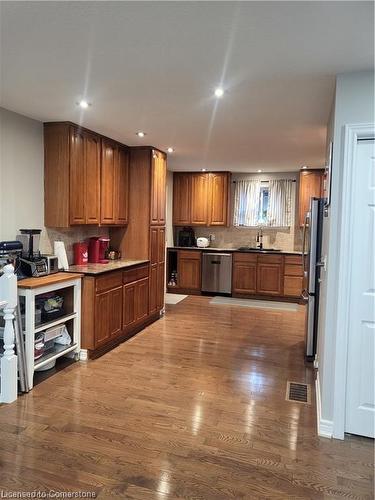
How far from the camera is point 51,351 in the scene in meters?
3.66

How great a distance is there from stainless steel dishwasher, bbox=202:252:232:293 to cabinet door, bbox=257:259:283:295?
Answer: 1.85 ft

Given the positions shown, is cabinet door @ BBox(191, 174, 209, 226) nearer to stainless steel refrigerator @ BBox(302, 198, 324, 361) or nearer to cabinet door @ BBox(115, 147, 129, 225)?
cabinet door @ BBox(115, 147, 129, 225)

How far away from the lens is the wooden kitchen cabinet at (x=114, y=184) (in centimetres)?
459

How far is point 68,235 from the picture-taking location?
177 inches

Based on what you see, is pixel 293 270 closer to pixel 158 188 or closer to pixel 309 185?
pixel 309 185

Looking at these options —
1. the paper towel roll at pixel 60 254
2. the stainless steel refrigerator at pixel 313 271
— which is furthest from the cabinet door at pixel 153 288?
the stainless steel refrigerator at pixel 313 271

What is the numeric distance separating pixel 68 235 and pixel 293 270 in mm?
4117

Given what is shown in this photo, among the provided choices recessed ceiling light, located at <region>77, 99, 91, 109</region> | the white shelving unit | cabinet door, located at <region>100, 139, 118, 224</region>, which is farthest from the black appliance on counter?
recessed ceiling light, located at <region>77, 99, 91, 109</region>

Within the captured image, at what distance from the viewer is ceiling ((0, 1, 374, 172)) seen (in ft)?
6.08

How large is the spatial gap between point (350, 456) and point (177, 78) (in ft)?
8.94

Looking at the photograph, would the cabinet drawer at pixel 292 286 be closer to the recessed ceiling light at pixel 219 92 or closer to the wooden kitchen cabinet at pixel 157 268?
the wooden kitchen cabinet at pixel 157 268

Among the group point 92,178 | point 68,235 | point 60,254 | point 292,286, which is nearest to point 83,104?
point 92,178

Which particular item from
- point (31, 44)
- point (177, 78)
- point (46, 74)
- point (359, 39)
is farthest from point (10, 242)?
point (359, 39)

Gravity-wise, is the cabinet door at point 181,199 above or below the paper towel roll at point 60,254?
above
